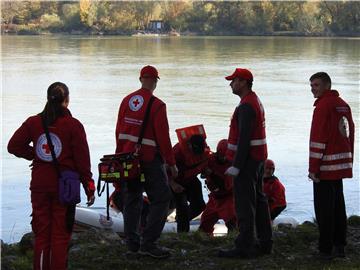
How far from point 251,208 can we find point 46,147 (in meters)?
1.68

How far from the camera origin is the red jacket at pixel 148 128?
554cm

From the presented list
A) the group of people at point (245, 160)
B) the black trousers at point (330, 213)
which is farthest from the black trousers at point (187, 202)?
the black trousers at point (330, 213)

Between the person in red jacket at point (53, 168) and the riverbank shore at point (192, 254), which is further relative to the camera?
the riverbank shore at point (192, 254)

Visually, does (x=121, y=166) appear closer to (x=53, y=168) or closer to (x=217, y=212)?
(x=53, y=168)

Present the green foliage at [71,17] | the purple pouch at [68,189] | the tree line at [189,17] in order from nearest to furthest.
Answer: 1. the purple pouch at [68,189]
2. the tree line at [189,17]
3. the green foliage at [71,17]

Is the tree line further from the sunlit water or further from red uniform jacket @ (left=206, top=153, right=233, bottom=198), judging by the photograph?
red uniform jacket @ (left=206, top=153, right=233, bottom=198)

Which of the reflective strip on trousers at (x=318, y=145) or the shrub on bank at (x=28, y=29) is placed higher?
the reflective strip on trousers at (x=318, y=145)

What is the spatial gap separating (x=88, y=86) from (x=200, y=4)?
5688 cm

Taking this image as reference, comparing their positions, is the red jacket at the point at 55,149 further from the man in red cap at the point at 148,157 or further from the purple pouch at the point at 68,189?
the man in red cap at the point at 148,157

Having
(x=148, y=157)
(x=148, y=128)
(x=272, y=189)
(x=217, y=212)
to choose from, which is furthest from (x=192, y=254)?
(x=272, y=189)

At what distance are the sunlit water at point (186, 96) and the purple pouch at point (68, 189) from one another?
4.93 meters

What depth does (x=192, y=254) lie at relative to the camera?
5969 mm

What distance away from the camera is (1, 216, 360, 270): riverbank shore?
5.62 meters

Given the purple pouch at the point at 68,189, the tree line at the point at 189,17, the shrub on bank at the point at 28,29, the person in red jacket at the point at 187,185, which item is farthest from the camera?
the shrub on bank at the point at 28,29
